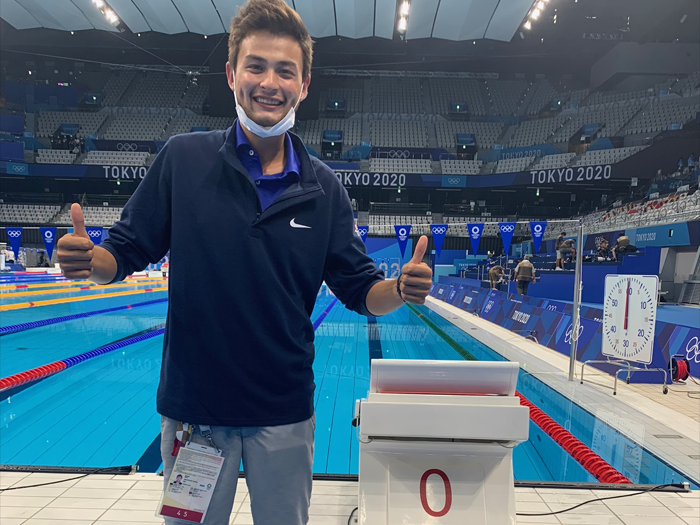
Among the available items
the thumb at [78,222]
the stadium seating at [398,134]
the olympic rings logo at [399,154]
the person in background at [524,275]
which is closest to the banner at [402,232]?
the person in background at [524,275]

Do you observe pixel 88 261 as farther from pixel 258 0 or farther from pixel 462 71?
pixel 462 71

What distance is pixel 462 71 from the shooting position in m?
28.0

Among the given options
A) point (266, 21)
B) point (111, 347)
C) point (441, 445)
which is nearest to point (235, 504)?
point (441, 445)

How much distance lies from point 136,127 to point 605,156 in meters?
25.6

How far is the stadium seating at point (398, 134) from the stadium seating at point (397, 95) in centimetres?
104

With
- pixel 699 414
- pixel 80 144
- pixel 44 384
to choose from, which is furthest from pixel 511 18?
pixel 80 144

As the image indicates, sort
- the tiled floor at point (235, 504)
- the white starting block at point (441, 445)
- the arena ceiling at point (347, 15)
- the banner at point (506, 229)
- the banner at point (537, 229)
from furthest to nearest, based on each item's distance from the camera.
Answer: the arena ceiling at point (347, 15) < the banner at point (506, 229) < the banner at point (537, 229) < the tiled floor at point (235, 504) < the white starting block at point (441, 445)

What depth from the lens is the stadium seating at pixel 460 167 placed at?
2539 centimetres

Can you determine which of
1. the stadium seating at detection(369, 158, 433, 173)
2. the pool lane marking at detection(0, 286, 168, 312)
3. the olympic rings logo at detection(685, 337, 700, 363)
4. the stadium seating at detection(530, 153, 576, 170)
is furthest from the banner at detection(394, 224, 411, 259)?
the stadium seating at detection(530, 153, 576, 170)

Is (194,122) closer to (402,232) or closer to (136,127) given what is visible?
(136,127)

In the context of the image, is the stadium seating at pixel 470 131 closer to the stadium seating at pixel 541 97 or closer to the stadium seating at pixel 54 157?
the stadium seating at pixel 541 97

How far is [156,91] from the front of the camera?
94.2 feet

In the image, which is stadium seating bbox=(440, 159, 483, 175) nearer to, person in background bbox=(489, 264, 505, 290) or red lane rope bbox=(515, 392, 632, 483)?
person in background bbox=(489, 264, 505, 290)

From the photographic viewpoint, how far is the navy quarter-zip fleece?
41.1 inches
